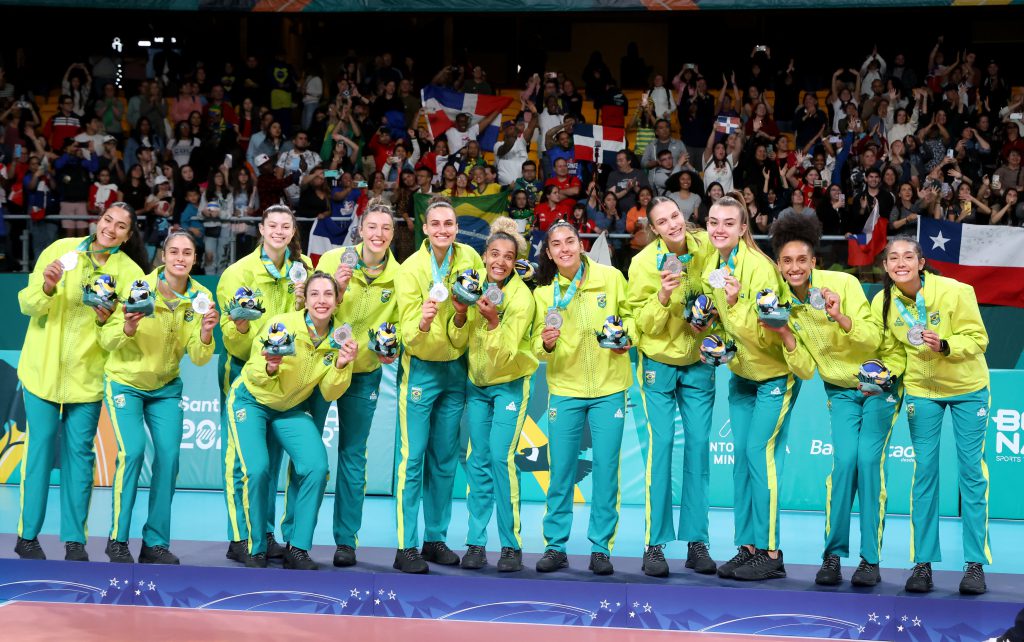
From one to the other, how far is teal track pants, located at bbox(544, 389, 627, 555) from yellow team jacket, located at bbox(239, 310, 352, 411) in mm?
1219

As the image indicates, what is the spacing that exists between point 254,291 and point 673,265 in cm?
233

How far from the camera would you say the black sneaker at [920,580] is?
6.12m

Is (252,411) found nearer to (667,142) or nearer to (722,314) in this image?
(722,314)

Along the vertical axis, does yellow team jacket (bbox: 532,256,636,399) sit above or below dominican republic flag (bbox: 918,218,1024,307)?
below

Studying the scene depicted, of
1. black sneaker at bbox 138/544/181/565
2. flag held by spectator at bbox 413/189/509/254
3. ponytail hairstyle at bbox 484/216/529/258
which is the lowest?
black sneaker at bbox 138/544/181/565

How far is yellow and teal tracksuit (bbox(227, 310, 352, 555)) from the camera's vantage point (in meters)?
6.38

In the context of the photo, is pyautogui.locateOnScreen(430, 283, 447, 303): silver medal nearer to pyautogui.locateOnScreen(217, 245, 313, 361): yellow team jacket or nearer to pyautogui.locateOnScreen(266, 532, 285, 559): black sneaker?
pyautogui.locateOnScreen(217, 245, 313, 361): yellow team jacket

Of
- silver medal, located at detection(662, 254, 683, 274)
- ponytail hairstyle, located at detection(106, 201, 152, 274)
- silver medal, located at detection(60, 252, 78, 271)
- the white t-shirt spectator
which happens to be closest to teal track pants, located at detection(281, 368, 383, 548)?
ponytail hairstyle, located at detection(106, 201, 152, 274)

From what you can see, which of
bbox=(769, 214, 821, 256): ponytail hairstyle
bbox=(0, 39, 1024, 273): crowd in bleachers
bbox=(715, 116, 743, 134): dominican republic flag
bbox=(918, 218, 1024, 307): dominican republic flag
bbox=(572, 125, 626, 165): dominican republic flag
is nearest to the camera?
bbox=(769, 214, 821, 256): ponytail hairstyle

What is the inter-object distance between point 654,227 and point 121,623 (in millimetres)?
3472

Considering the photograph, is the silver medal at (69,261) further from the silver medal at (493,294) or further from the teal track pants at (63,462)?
the silver medal at (493,294)

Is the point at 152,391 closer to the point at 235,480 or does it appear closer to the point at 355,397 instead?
the point at 235,480

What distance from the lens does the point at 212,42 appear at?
1873 cm

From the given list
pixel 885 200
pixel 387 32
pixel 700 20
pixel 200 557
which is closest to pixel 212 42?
pixel 387 32
